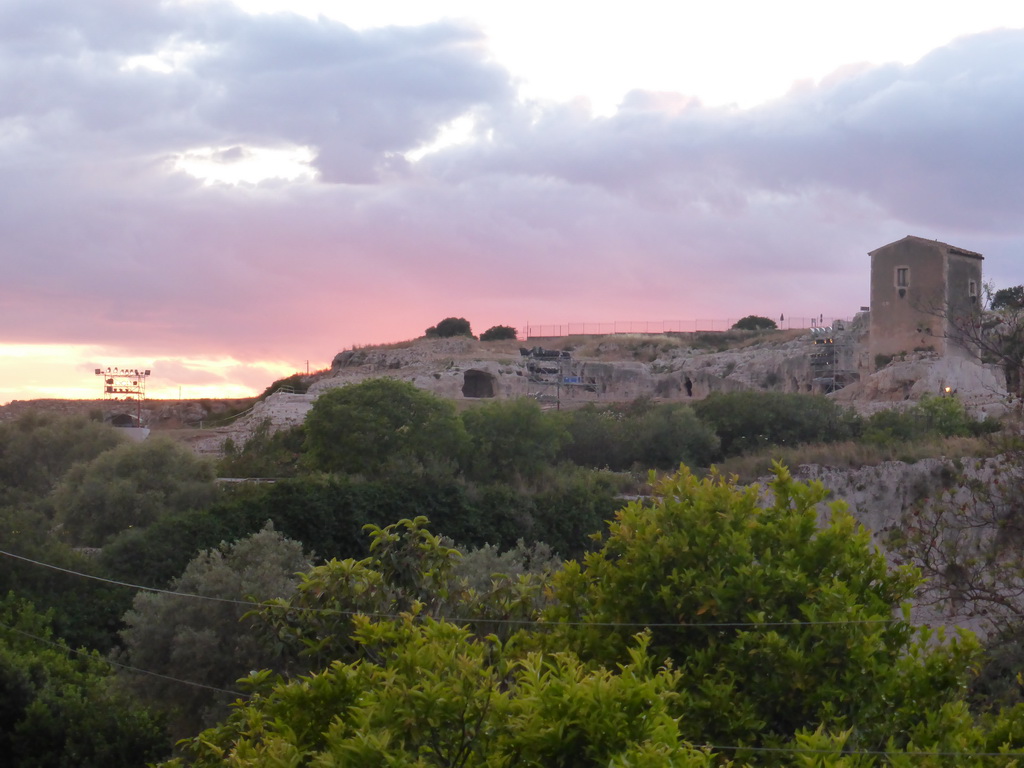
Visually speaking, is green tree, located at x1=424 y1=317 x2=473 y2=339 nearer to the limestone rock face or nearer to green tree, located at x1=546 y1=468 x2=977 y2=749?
the limestone rock face

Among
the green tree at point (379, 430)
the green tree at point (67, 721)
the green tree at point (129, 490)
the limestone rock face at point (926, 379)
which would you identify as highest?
the limestone rock face at point (926, 379)

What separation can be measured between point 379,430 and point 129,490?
6.85 m

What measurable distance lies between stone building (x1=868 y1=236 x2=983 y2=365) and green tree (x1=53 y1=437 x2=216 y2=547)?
28.0m

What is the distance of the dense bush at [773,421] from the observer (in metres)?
32.9

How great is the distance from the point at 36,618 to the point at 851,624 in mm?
12916

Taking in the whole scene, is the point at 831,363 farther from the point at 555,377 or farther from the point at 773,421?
the point at 773,421

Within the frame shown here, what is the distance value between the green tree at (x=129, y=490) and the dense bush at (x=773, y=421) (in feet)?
55.9

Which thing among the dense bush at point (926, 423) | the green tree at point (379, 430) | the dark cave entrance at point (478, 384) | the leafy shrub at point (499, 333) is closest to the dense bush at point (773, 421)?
the dense bush at point (926, 423)

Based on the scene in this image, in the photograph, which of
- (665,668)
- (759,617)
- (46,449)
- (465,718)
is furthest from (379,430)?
(465,718)

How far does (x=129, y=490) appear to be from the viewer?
22984 mm

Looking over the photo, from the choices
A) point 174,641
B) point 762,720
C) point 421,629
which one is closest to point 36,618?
point 174,641

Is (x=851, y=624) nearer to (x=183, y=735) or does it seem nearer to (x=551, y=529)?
(x=183, y=735)

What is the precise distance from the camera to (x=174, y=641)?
12.3m

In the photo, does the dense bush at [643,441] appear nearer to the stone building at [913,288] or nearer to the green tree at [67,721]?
the stone building at [913,288]
